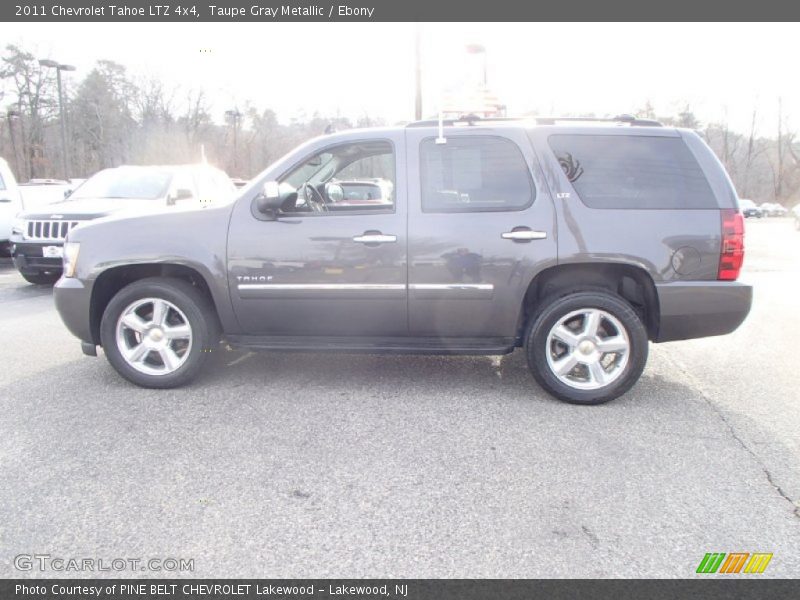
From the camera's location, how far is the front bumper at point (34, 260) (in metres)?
8.54

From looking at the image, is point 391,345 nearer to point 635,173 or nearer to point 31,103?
point 635,173

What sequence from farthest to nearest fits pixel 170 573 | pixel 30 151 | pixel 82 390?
pixel 30 151
pixel 82 390
pixel 170 573

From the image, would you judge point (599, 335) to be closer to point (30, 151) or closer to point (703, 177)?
point (703, 177)

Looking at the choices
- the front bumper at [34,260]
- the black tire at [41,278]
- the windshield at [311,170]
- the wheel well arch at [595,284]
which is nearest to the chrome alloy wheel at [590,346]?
the wheel well arch at [595,284]

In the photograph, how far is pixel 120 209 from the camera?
831cm

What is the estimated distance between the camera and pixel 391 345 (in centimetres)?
431

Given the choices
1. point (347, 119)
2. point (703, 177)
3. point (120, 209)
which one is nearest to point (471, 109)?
point (703, 177)

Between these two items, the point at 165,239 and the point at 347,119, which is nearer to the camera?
the point at 165,239

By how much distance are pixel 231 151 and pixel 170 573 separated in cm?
5026

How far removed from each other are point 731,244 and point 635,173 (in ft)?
2.59

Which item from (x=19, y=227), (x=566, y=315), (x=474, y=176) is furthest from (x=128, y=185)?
(x=566, y=315)

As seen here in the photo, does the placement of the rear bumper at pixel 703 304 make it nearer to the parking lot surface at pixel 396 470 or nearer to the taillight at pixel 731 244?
the taillight at pixel 731 244
